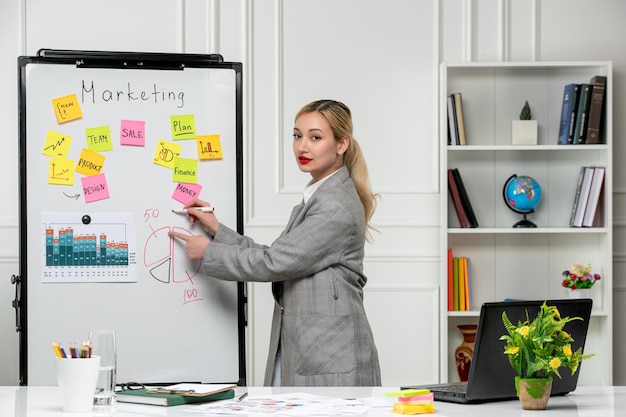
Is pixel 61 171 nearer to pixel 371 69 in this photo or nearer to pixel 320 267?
pixel 320 267

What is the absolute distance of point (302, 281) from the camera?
2873 millimetres

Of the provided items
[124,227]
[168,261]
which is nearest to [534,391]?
[168,261]

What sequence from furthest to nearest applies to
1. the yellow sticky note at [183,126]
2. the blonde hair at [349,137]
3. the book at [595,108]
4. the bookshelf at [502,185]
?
1. the bookshelf at [502,185]
2. the book at [595,108]
3. the yellow sticky note at [183,126]
4. the blonde hair at [349,137]

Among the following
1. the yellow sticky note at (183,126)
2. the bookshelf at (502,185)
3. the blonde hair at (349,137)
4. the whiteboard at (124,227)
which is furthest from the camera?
the bookshelf at (502,185)

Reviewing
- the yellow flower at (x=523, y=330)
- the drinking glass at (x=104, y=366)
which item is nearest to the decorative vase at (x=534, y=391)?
the yellow flower at (x=523, y=330)

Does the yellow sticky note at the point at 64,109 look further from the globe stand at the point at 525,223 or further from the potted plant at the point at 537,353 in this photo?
the globe stand at the point at 525,223

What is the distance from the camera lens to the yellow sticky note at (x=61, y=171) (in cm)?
313

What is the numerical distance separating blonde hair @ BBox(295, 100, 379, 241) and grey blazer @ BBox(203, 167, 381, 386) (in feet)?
0.24

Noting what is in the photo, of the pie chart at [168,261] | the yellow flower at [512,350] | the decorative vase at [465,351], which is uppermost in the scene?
the pie chart at [168,261]

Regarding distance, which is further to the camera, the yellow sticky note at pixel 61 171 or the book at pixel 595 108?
the book at pixel 595 108

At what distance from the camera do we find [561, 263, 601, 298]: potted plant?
4277 mm

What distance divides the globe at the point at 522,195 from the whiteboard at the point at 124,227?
1.63 meters

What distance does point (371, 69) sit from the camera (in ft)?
14.5

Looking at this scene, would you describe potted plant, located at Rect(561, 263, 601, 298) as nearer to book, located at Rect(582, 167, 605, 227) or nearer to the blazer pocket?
book, located at Rect(582, 167, 605, 227)
